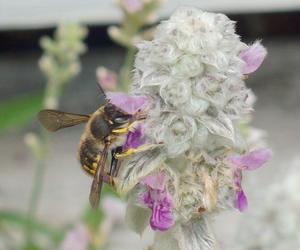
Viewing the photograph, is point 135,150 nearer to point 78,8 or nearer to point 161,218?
point 161,218

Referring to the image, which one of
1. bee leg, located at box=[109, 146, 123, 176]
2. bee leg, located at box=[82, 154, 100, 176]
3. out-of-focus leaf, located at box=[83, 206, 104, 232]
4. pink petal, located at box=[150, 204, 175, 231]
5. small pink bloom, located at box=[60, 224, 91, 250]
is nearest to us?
pink petal, located at box=[150, 204, 175, 231]

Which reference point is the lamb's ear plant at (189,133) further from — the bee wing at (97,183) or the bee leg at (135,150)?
the bee wing at (97,183)

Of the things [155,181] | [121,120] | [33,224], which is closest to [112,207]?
[33,224]

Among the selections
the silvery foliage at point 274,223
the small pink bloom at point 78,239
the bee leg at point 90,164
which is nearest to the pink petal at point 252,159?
the bee leg at point 90,164

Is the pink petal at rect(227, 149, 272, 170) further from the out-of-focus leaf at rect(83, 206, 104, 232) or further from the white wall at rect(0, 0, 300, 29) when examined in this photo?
the white wall at rect(0, 0, 300, 29)

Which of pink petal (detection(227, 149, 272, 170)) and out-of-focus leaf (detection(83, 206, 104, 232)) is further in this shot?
out-of-focus leaf (detection(83, 206, 104, 232))

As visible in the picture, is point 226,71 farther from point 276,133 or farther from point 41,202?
point 276,133

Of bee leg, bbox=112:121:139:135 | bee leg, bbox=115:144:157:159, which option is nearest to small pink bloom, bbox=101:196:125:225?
bee leg, bbox=112:121:139:135
